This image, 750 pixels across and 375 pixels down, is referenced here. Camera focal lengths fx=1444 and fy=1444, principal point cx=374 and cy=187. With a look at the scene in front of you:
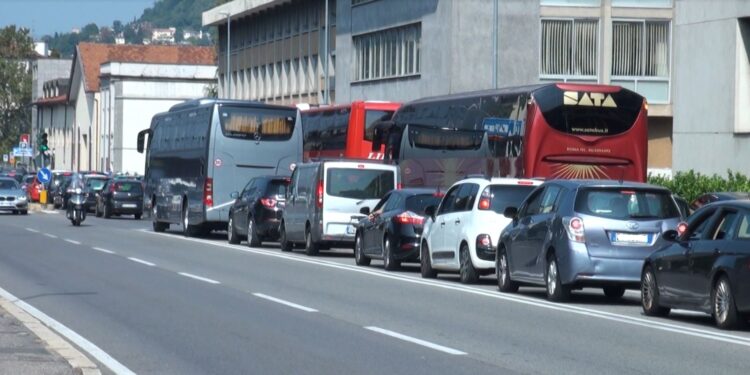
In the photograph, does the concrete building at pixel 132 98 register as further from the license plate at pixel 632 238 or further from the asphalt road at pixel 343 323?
the license plate at pixel 632 238

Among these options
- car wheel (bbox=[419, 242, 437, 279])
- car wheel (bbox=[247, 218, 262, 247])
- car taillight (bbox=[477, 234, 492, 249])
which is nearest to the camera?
car taillight (bbox=[477, 234, 492, 249])

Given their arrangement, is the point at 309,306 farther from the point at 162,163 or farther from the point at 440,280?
the point at 162,163

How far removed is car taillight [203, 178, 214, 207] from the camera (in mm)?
38969

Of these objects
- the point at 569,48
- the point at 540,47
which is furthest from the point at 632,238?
the point at 569,48

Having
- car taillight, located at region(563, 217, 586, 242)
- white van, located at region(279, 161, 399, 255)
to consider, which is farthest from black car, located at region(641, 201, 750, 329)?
white van, located at region(279, 161, 399, 255)

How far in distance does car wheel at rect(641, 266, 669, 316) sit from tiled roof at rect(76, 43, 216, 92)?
102169mm

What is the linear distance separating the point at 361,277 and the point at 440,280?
4.32ft

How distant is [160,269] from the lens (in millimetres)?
25000

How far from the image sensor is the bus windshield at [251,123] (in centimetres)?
3906

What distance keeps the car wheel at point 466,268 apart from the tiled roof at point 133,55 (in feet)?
316

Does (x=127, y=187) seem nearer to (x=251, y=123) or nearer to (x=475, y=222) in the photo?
(x=251, y=123)

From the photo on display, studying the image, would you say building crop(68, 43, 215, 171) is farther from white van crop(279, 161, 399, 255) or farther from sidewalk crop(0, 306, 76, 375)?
sidewalk crop(0, 306, 76, 375)

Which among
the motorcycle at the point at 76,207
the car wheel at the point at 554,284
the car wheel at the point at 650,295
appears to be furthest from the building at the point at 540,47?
the car wheel at the point at 650,295

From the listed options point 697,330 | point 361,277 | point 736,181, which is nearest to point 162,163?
point 736,181
